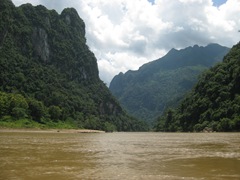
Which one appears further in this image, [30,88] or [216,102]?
[30,88]

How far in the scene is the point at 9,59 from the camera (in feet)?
545

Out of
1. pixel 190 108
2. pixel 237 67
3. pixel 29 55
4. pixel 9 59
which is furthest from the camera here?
pixel 29 55

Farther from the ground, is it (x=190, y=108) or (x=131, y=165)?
(x=190, y=108)

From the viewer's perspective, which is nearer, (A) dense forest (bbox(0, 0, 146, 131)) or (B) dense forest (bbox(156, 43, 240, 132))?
(B) dense forest (bbox(156, 43, 240, 132))

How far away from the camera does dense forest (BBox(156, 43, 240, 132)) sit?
104775mm

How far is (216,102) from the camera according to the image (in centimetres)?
11881

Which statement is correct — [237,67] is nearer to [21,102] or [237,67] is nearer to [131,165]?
[21,102]

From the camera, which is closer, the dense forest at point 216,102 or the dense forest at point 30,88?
the dense forest at point 216,102

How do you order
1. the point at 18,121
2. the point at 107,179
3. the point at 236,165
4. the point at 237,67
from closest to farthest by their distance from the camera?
the point at 107,179
the point at 236,165
the point at 18,121
the point at 237,67

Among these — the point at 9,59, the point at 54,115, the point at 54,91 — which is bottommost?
the point at 54,115

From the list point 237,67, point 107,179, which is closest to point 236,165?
point 107,179

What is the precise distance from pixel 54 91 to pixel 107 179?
161 meters

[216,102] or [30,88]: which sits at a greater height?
[30,88]

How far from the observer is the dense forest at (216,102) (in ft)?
344
